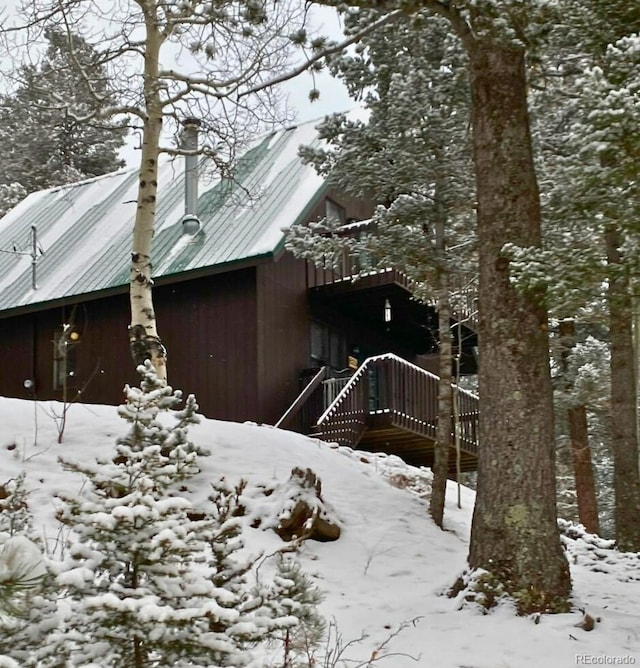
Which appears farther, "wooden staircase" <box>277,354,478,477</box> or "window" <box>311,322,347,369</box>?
"window" <box>311,322,347,369</box>

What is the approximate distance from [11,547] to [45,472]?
6.51 m

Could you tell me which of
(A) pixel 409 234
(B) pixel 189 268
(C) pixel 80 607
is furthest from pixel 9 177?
(C) pixel 80 607

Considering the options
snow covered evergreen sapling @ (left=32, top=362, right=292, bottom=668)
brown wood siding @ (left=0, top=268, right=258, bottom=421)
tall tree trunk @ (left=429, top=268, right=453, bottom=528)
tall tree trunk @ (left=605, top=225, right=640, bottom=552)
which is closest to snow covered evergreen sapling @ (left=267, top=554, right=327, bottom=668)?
snow covered evergreen sapling @ (left=32, top=362, right=292, bottom=668)

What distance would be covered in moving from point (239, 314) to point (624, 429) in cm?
846

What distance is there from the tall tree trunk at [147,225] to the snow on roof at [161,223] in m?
1.95

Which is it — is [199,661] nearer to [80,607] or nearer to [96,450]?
[80,607]

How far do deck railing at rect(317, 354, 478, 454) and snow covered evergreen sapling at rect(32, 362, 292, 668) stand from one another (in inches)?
429

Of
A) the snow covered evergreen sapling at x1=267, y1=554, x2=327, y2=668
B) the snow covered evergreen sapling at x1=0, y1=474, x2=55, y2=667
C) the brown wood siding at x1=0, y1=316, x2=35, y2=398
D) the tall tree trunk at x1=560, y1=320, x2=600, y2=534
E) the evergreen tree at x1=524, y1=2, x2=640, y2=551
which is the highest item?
the evergreen tree at x1=524, y1=2, x2=640, y2=551

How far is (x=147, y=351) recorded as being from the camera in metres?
12.0

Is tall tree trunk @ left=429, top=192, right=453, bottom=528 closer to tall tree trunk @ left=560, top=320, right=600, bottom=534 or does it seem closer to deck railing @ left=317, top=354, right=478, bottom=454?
deck railing @ left=317, top=354, right=478, bottom=454

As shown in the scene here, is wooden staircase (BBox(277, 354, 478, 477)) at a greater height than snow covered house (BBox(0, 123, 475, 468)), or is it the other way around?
snow covered house (BBox(0, 123, 475, 468))

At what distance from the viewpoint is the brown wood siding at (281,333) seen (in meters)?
17.0

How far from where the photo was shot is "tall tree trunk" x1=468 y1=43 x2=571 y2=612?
7320 mm

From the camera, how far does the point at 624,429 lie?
11078 millimetres
